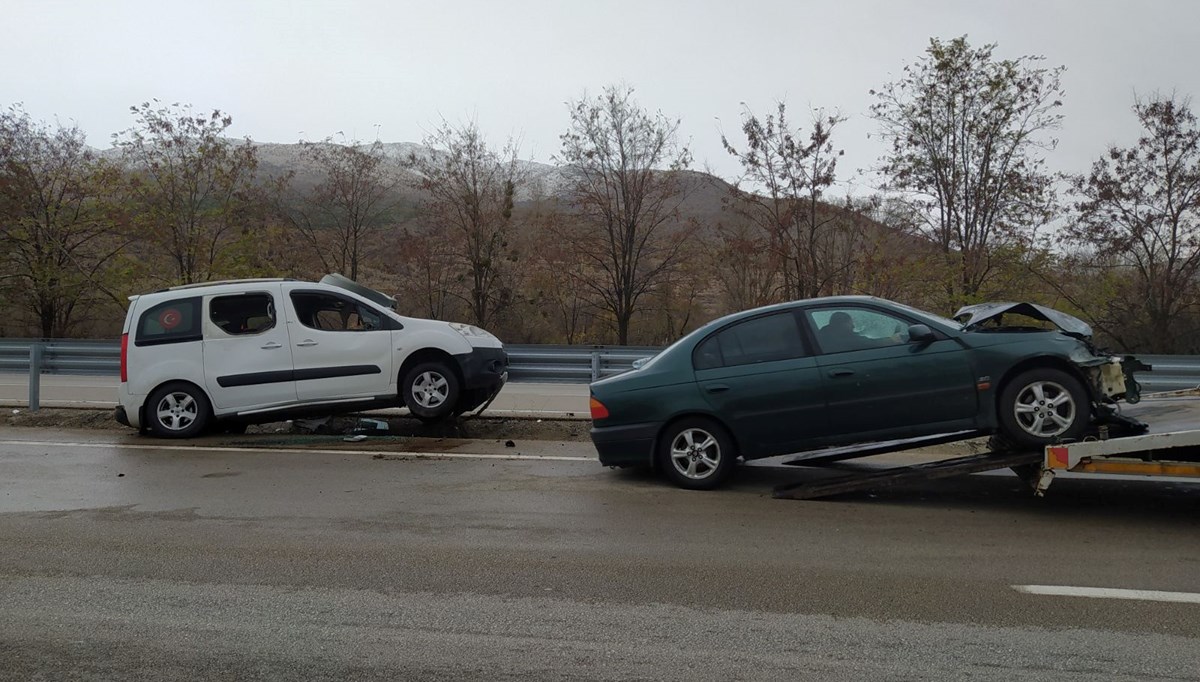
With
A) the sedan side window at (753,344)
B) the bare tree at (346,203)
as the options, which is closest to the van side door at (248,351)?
the sedan side window at (753,344)

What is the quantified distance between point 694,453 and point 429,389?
13.2 ft

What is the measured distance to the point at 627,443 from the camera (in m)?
7.61

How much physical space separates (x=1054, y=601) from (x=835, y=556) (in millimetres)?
1277

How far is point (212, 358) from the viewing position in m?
10.4

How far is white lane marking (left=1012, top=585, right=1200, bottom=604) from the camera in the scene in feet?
15.1

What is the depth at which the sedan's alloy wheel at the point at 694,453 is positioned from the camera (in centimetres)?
743

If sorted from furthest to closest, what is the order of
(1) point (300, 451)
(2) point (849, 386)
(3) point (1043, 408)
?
(1) point (300, 451) < (2) point (849, 386) < (3) point (1043, 408)

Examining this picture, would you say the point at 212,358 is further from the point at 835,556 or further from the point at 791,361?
the point at 835,556

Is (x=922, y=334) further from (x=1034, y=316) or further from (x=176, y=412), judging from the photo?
(x=176, y=412)

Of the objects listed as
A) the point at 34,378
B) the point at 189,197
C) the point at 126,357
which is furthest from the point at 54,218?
the point at 126,357

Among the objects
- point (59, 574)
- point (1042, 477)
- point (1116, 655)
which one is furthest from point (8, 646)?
point (1042, 477)

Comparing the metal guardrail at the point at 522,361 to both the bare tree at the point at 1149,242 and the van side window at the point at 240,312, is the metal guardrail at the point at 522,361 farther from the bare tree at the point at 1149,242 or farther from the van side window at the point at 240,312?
the bare tree at the point at 1149,242

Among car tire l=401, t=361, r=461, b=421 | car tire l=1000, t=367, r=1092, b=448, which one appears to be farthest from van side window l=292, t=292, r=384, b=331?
car tire l=1000, t=367, r=1092, b=448

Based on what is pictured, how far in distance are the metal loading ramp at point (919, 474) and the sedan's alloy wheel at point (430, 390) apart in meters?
4.48
